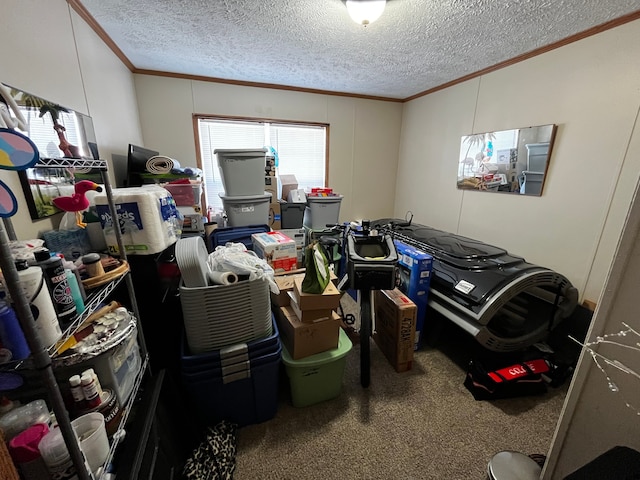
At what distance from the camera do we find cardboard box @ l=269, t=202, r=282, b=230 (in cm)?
304

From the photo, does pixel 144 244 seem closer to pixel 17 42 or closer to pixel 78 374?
pixel 78 374

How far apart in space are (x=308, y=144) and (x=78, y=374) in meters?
3.41

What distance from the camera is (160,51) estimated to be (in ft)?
7.61

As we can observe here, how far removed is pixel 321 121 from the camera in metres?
3.58

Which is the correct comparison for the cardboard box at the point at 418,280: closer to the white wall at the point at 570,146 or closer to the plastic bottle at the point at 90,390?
the white wall at the point at 570,146

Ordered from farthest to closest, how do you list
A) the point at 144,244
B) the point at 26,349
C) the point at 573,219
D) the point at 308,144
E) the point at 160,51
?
the point at 308,144 → the point at 160,51 → the point at 573,219 → the point at 144,244 → the point at 26,349

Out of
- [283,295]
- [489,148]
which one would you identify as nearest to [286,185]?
[283,295]

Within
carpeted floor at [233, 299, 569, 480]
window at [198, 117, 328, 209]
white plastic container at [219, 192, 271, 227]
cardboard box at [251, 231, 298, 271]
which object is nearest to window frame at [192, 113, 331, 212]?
window at [198, 117, 328, 209]

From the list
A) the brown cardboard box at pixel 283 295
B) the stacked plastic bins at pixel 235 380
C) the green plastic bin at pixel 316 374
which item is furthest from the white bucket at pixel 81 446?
the brown cardboard box at pixel 283 295

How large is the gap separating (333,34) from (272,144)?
1.72 metres

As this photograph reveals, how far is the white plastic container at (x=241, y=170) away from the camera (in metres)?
2.37

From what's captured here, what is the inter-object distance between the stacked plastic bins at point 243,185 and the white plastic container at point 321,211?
0.71 metres

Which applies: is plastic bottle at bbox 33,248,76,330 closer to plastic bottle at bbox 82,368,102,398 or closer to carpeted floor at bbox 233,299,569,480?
plastic bottle at bbox 82,368,102,398

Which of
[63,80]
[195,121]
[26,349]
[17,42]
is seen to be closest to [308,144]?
[195,121]
